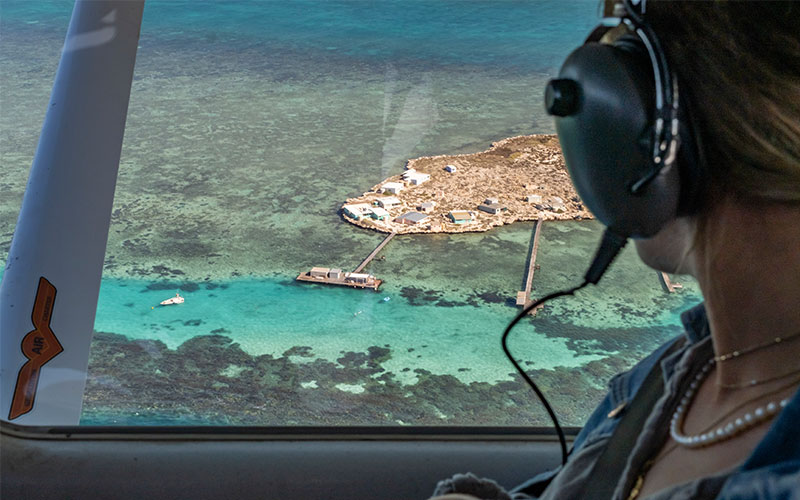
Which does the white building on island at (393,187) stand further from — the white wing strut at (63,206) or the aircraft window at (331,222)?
the white wing strut at (63,206)

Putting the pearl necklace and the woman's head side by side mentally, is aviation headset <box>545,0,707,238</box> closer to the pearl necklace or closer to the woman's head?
the woman's head

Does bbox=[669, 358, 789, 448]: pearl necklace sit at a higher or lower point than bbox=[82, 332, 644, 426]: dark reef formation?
higher

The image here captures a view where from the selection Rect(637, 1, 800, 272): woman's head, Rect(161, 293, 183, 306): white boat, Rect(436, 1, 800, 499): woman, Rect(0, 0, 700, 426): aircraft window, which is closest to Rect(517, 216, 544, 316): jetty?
Rect(0, 0, 700, 426): aircraft window

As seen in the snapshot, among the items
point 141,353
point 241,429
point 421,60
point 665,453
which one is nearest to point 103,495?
point 241,429

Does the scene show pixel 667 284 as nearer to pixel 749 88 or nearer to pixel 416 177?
pixel 416 177

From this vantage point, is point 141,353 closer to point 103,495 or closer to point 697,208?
point 103,495

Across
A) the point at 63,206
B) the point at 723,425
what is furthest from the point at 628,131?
the point at 63,206
